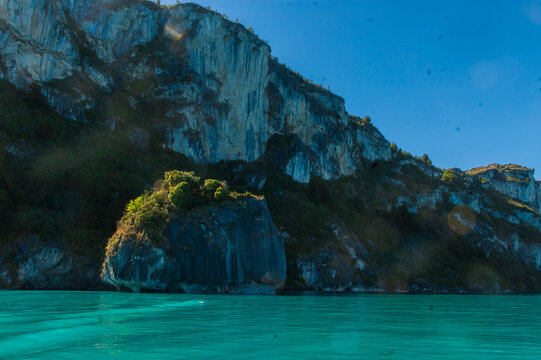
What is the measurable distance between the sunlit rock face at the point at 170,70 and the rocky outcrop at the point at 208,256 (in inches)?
1719

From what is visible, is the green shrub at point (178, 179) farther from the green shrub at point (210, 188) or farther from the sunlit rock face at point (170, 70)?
the sunlit rock face at point (170, 70)

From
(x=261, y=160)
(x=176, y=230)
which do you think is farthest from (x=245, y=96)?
(x=176, y=230)

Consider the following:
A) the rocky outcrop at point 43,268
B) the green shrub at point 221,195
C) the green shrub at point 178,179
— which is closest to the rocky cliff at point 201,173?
the rocky outcrop at point 43,268

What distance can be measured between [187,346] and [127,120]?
285 ft

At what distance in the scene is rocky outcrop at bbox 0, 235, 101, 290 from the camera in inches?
2082

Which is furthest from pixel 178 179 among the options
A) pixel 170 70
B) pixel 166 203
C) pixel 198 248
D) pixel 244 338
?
pixel 170 70

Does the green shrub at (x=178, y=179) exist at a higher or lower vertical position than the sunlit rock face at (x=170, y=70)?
lower

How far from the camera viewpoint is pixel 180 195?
54.2 m

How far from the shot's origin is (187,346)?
12227 millimetres

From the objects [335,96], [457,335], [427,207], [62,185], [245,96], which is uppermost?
[335,96]

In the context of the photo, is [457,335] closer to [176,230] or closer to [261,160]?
[176,230]

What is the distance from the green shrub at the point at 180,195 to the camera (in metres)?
53.7

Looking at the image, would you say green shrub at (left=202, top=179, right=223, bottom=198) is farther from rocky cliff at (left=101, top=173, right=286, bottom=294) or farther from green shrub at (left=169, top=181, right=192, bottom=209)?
green shrub at (left=169, top=181, right=192, bottom=209)

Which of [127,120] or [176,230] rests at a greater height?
[127,120]
